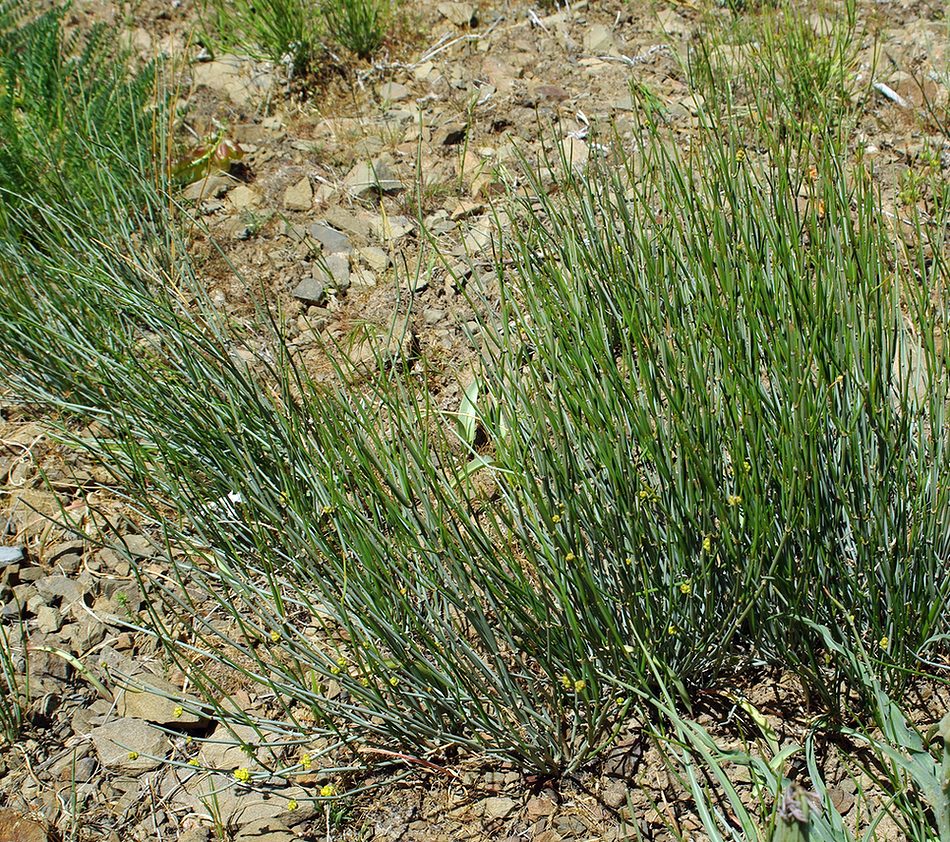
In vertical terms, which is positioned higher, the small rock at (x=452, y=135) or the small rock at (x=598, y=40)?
the small rock at (x=598, y=40)

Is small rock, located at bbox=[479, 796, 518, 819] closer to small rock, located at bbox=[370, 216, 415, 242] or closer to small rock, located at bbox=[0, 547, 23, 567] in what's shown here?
small rock, located at bbox=[0, 547, 23, 567]

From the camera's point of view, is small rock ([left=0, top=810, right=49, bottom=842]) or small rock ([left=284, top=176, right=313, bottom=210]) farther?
small rock ([left=284, top=176, right=313, bottom=210])

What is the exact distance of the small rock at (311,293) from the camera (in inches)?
102

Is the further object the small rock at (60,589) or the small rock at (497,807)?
the small rock at (60,589)

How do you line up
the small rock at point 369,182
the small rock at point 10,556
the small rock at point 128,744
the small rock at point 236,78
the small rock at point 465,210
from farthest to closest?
the small rock at point 236,78, the small rock at point 369,182, the small rock at point 465,210, the small rock at point 10,556, the small rock at point 128,744

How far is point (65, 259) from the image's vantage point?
2.32m

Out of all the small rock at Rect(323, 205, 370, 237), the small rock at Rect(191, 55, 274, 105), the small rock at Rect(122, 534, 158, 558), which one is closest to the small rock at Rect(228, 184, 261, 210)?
the small rock at Rect(323, 205, 370, 237)

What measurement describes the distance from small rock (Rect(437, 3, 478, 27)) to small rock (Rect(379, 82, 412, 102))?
40 centimetres

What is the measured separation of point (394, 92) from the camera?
3.22 m

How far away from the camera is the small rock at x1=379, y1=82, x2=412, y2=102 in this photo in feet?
10.5

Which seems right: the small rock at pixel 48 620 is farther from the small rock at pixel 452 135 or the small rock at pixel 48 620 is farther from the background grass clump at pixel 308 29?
the background grass clump at pixel 308 29

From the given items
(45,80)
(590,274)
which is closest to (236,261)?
(45,80)

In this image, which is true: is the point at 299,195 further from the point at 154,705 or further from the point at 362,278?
the point at 154,705

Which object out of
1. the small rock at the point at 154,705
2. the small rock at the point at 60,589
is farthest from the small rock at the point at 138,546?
the small rock at the point at 154,705
